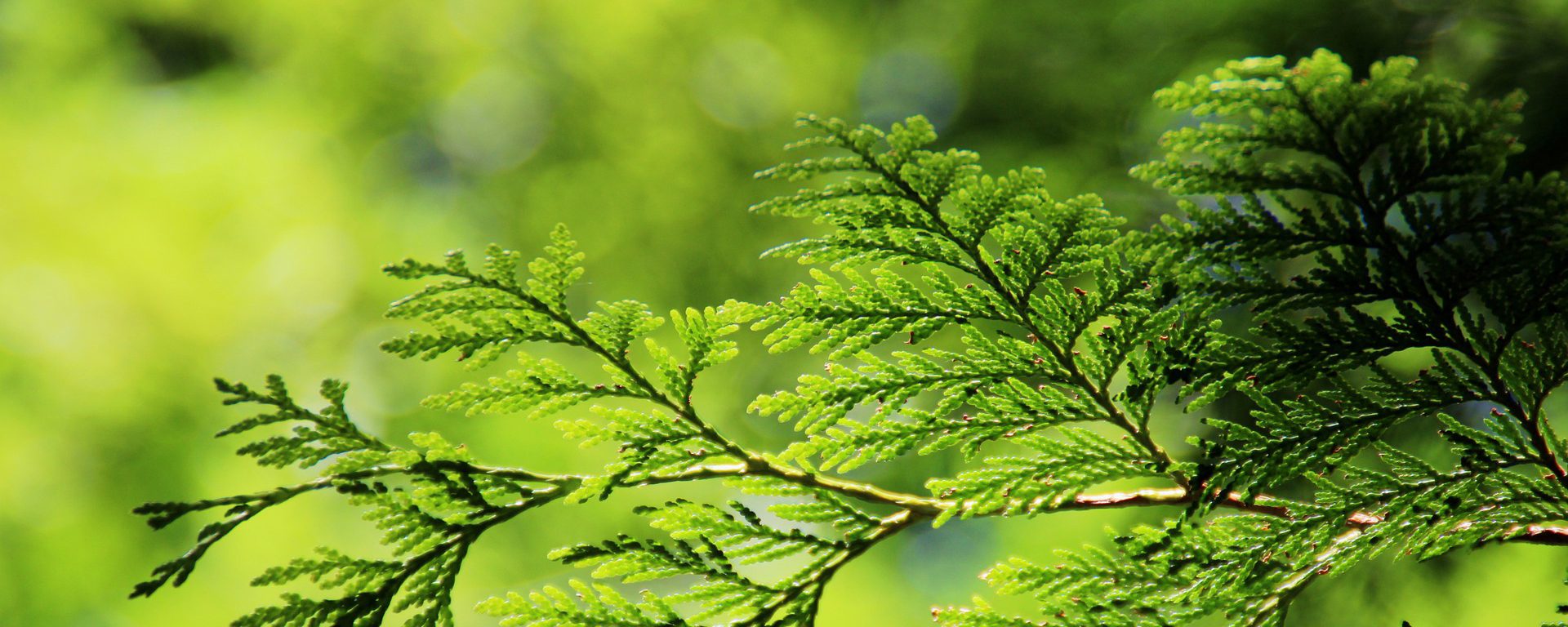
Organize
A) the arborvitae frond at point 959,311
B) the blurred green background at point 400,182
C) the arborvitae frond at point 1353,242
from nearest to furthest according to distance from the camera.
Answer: the arborvitae frond at point 1353,242
the arborvitae frond at point 959,311
the blurred green background at point 400,182

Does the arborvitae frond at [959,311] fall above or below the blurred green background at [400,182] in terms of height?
below

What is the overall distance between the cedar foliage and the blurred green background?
2750 millimetres

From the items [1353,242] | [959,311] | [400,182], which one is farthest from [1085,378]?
[400,182]

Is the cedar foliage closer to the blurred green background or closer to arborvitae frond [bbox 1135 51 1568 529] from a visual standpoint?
arborvitae frond [bbox 1135 51 1568 529]

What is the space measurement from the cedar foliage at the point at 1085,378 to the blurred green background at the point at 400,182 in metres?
2.75

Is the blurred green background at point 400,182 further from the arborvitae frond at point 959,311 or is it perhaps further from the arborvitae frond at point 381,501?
the arborvitae frond at point 381,501

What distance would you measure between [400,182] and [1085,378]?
669cm

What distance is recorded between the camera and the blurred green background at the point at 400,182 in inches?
184

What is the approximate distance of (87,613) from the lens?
22.0ft

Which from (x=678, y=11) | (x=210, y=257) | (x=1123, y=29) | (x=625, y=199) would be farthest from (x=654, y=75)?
(x=210, y=257)

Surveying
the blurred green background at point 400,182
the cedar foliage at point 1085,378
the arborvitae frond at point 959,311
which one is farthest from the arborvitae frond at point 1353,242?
the blurred green background at point 400,182

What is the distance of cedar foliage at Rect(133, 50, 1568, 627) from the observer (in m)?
1.10

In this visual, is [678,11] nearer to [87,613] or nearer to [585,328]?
[585,328]

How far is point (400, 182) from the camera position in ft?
23.2
